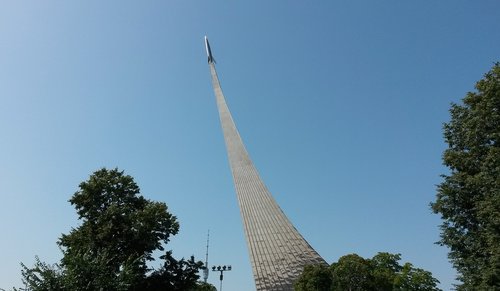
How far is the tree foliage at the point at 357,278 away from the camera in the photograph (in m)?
28.4

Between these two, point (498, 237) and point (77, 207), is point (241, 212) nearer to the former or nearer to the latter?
point (77, 207)

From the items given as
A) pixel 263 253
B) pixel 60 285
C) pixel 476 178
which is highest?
pixel 263 253

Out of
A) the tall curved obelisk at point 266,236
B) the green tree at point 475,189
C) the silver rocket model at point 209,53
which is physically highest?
the silver rocket model at point 209,53

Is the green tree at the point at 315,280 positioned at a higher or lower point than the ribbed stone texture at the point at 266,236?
lower

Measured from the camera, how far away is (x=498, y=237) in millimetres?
12688

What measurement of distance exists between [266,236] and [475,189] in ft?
72.7

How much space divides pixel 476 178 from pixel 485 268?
2.97m

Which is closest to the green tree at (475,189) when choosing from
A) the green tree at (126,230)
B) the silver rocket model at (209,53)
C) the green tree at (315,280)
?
the green tree at (126,230)

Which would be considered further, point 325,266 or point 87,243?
point 325,266

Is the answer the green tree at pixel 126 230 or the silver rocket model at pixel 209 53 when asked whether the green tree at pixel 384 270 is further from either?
the silver rocket model at pixel 209 53

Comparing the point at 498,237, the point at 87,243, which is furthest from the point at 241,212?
the point at 498,237

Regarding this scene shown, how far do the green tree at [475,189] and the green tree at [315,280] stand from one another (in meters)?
14.6

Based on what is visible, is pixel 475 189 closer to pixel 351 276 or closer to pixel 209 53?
pixel 351 276

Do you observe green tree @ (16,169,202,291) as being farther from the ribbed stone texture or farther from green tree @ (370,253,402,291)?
green tree @ (370,253,402,291)
